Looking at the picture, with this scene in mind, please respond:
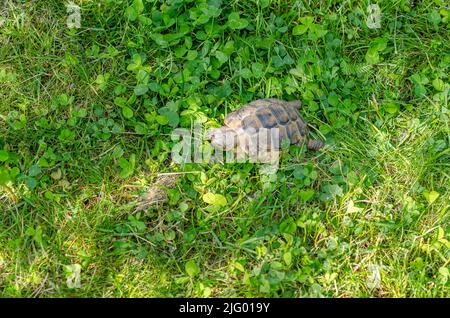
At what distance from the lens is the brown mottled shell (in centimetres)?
322

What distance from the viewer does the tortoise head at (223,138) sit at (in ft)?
10.5

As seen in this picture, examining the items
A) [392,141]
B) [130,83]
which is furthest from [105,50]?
[392,141]

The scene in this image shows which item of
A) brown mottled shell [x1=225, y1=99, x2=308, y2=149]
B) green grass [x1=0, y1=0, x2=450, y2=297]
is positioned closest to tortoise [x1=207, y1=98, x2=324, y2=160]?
brown mottled shell [x1=225, y1=99, x2=308, y2=149]

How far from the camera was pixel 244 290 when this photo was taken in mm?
2920

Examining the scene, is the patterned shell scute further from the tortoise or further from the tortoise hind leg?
the tortoise hind leg

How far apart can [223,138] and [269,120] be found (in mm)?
295

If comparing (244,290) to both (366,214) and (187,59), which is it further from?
(187,59)

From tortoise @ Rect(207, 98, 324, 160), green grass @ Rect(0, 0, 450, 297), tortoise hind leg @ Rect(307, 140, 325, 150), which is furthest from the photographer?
tortoise hind leg @ Rect(307, 140, 325, 150)

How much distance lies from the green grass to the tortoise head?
110 millimetres

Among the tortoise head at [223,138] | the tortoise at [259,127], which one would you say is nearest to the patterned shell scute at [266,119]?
the tortoise at [259,127]

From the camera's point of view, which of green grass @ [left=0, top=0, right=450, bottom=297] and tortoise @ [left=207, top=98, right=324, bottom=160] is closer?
green grass @ [left=0, top=0, right=450, bottom=297]

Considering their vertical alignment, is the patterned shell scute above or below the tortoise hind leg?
above

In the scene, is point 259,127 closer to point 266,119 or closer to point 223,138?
point 266,119
